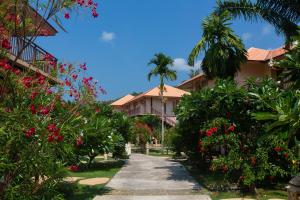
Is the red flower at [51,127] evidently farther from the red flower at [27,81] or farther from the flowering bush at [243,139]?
the flowering bush at [243,139]

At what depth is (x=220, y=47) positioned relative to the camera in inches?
731

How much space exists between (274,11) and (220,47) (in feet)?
8.91

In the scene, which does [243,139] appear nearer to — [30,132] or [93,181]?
[93,181]

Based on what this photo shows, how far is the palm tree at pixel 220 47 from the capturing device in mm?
18547

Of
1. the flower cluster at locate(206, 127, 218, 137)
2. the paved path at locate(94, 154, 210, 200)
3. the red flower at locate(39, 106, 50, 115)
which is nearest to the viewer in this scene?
the red flower at locate(39, 106, 50, 115)

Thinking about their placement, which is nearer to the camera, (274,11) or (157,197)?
(157,197)

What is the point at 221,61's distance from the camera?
60.7 feet

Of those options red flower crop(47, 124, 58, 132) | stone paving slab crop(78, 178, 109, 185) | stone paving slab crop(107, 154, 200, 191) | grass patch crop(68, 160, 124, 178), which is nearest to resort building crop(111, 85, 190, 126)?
Answer: grass patch crop(68, 160, 124, 178)

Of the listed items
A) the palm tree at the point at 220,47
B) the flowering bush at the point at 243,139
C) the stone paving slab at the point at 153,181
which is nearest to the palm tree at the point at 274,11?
the palm tree at the point at 220,47

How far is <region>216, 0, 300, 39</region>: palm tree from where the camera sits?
16281 millimetres

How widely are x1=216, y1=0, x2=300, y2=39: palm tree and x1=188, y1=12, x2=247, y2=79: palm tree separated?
0.54 metres

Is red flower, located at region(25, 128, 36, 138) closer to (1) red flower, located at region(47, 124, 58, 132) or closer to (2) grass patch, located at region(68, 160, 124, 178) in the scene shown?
(1) red flower, located at region(47, 124, 58, 132)

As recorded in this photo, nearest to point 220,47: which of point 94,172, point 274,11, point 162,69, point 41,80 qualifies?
point 274,11

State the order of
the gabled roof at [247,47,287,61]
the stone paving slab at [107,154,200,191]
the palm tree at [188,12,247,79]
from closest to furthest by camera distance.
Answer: the stone paving slab at [107,154,200,191]
the palm tree at [188,12,247,79]
the gabled roof at [247,47,287,61]
